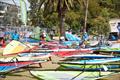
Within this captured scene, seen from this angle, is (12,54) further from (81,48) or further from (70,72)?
(81,48)

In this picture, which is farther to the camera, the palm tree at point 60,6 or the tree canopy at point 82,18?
Answer: the tree canopy at point 82,18

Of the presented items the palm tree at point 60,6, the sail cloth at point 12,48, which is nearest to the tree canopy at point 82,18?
the palm tree at point 60,6

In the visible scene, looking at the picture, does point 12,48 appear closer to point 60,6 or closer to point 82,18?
point 60,6

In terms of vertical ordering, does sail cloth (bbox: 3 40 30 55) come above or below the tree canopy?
below

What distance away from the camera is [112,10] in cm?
8031

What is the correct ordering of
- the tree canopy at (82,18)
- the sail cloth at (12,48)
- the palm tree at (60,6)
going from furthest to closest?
the tree canopy at (82,18), the palm tree at (60,6), the sail cloth at (12,48)

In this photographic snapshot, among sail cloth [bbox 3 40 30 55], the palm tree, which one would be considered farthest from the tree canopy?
sail cloth [bbox 3 40 30 55]

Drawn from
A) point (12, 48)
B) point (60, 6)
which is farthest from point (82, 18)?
point (12, 48)

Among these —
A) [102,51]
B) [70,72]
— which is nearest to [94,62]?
[70,72]

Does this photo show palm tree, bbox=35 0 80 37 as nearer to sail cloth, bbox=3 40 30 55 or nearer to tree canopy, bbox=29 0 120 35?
tree canopy, bbox=29 0 120 35

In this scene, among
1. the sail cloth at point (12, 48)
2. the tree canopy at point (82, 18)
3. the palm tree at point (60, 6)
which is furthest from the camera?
the tree canopy at point (82, 18)

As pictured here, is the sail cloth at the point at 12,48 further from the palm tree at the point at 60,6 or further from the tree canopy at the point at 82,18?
the tree canopy at the point at 82,18

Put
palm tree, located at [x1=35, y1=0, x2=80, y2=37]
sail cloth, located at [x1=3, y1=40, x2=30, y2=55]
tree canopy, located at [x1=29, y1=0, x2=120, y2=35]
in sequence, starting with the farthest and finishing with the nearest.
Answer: tree canopy, located at [x1=29, y1=0, x2=120, y2=35]
palm tree, located at [x1=35, y1=0, x2=80, y2=37]
sail cloth, located at [x1=3, y1=40, x2=30, y2=55]

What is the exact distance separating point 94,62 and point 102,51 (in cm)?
756
